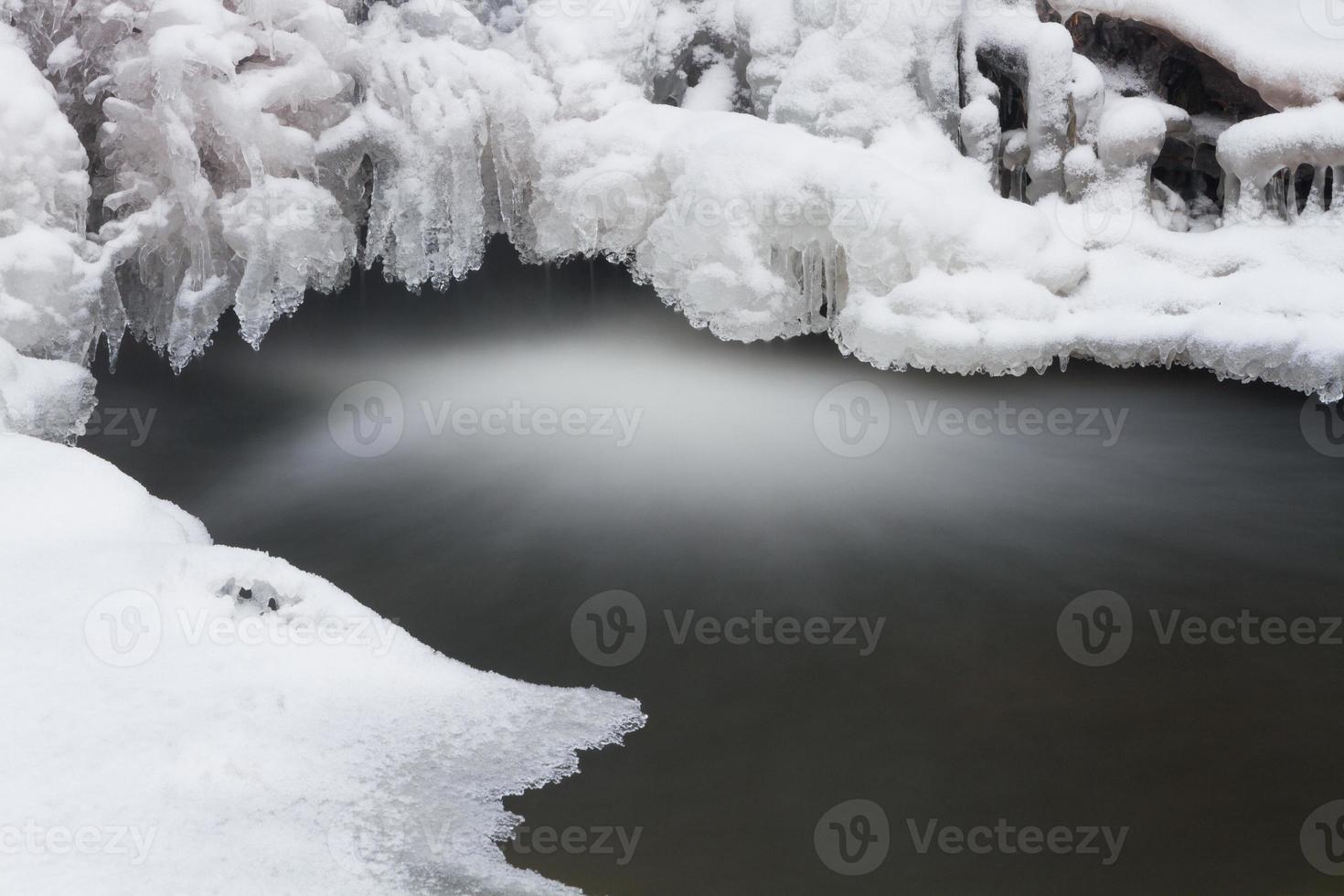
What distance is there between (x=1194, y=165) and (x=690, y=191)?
8.17 ft

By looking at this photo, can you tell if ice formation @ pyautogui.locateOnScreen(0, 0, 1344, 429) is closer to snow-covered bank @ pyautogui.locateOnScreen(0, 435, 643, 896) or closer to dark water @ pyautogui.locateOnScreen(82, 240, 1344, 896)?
dark water @ pyautogui.locateOnScreen(82, 240, 1344, 896)

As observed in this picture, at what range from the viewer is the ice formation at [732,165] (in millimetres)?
5141

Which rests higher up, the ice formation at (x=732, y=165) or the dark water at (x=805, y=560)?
the ice formation at (x=732, y=165)

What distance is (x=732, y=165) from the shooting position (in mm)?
5285

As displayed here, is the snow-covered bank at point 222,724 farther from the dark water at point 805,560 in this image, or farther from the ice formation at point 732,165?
the ice formation at point 732,165

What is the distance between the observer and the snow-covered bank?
2.92 metres

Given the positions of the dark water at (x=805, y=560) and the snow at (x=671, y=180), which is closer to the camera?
the dark water at (x=805, y=560)

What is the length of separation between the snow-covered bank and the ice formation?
1.57 m

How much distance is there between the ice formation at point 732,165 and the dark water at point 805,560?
0.36 m

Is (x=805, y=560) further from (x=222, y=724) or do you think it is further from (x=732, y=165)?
(x=222, y=724)

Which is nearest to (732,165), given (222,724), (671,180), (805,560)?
(671,180)

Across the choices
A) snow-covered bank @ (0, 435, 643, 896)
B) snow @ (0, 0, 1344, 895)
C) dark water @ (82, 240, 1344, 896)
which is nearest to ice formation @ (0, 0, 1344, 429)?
snow @ (0, 0, 1344, 895)

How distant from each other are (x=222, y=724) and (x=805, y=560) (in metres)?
2.25

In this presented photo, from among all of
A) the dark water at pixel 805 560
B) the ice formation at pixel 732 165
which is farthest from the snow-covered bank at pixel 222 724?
the ice formation at pixel 732 165
